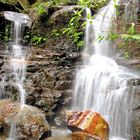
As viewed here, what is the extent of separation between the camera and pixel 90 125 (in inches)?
268

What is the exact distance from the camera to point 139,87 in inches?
300

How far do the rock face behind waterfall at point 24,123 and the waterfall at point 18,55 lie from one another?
105 millimetres

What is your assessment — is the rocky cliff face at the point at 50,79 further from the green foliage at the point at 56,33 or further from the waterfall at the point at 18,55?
the green foliage at the point at 56,33

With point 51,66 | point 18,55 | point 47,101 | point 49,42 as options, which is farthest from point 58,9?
point 47,101

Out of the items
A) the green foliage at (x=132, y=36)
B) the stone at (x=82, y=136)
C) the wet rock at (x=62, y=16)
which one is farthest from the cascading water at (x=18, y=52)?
the green foliage at (x=132, y=36)

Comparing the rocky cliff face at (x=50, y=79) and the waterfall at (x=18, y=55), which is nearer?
the waterfall at (x=18, y=55)

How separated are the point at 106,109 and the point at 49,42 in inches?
167

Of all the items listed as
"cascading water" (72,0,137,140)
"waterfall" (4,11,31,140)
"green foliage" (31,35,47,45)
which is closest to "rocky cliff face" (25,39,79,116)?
"waterfall" (4,11,31,140)

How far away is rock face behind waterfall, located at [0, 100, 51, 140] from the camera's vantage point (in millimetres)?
6582

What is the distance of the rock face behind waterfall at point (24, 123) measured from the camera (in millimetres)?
6582

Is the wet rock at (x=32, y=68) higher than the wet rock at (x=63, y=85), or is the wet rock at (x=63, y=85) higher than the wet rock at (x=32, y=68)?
the wet rock at (x=32, y=68)

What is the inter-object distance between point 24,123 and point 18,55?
3.89m

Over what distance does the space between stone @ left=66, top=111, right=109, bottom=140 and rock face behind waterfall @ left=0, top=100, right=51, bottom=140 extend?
1.93 ft

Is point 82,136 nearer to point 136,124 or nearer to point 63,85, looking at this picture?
point 136,124
